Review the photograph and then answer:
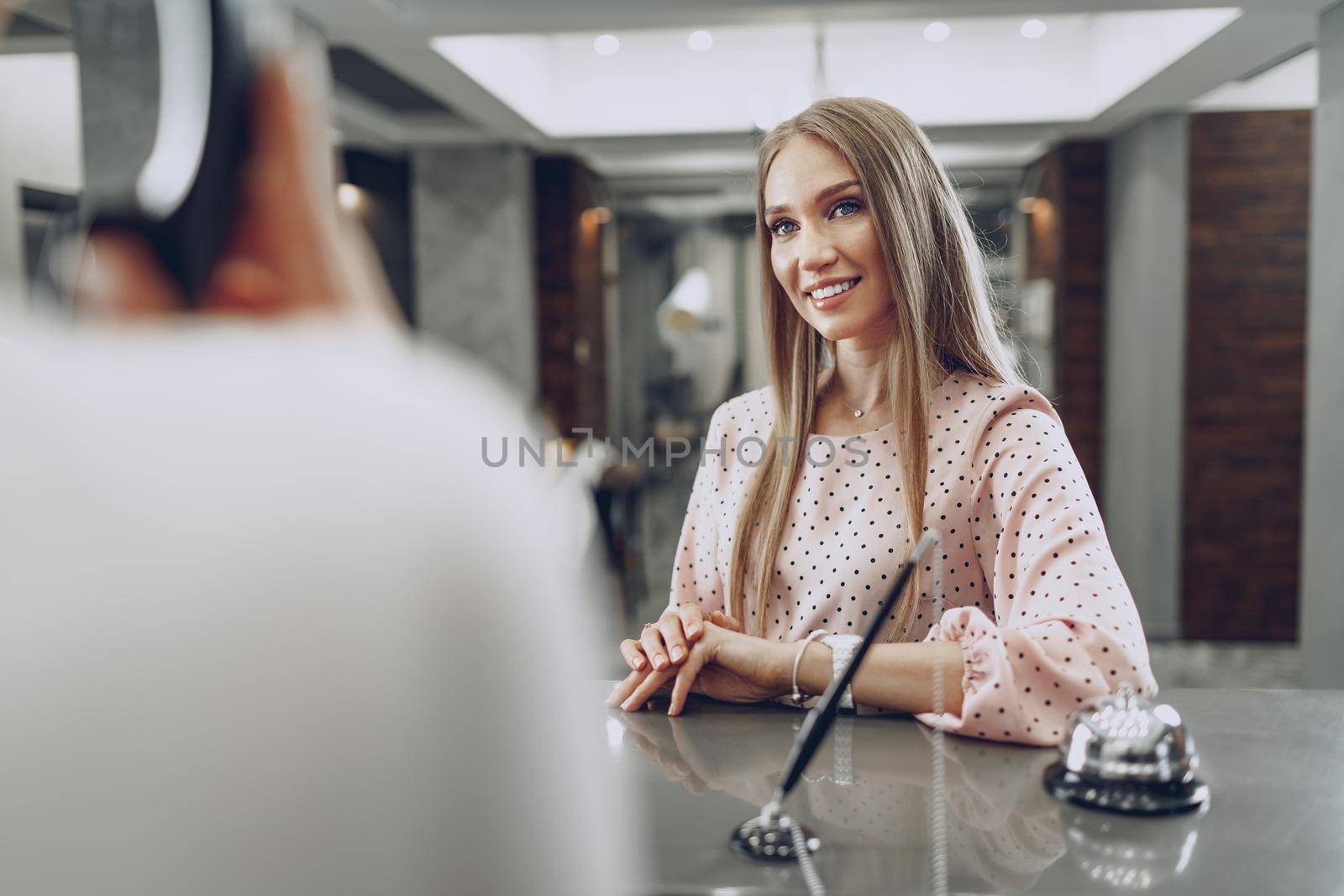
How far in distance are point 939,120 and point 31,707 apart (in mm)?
6328

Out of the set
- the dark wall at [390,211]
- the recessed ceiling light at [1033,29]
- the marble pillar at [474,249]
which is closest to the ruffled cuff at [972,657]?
the recessed ceiling light at [1033,29]

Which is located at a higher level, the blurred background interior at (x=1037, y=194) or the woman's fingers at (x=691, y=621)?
the blurred background interior at (x=1037, y=194)

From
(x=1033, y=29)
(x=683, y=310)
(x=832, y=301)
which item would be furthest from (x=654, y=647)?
(x=683, y=310)

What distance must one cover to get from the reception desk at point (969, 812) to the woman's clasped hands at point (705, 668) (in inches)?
1.7

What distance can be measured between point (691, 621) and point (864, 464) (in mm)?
423

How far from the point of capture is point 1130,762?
88 centimetres

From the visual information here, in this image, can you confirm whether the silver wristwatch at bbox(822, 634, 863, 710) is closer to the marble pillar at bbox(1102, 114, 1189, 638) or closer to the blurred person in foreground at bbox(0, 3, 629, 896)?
the blurred person in foreground at bbox(0, 3, 629, 896)

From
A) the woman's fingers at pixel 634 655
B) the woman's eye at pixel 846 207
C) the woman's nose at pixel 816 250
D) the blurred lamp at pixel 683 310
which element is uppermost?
the blurred lamp at pixel 683 310

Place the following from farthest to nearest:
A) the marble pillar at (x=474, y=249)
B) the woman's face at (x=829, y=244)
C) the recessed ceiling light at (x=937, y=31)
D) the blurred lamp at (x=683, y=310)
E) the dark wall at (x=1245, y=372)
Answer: the blurred lamp at (x=683, y=310) < the marble pillar at (x=474, y=249) < the dark wall at (x=1245, y=372) < the recessed ceiling light at (x=937, y=31) < the woman's face at (x=829, y=244)

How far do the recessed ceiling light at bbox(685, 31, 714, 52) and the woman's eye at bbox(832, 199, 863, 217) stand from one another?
456cm

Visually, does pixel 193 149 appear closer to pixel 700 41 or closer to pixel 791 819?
pixel 791 819

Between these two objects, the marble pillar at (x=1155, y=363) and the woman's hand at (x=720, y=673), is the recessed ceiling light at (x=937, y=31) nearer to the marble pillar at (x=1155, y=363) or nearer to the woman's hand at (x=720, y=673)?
the marble pillar at (x=1155, y=363)

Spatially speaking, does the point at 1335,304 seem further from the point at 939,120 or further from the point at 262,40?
the point at 262,40

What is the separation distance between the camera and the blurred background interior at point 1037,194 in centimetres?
389
